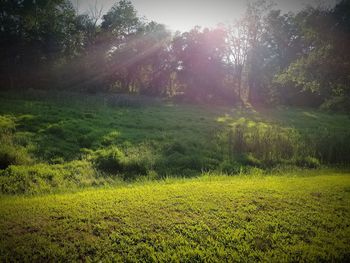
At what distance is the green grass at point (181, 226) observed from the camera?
4.70 metres

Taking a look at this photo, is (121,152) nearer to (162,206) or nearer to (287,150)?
(162,206)

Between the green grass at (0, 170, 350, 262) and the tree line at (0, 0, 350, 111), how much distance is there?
102 ft

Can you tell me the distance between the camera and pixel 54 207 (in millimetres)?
6328

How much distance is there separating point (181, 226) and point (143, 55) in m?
51.0

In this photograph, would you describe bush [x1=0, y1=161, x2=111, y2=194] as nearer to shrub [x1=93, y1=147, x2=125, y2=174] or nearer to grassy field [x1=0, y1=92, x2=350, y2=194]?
grassy field [x1=0, y1=92, x2=350, y2=194]

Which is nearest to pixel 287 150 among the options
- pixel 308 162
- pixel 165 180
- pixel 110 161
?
pixel 308 162

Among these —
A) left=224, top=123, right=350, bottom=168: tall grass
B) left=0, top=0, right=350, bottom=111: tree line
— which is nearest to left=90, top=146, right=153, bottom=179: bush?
left=224, top=123, right=350, bottom=168: tall grass

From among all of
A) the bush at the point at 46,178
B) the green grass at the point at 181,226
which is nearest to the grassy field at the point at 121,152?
the bush at the point at 46,178

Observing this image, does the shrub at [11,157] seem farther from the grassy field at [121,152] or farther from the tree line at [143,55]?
the tree line at [143,55]

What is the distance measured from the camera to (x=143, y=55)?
173 ft

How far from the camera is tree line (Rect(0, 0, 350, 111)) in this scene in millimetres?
39375

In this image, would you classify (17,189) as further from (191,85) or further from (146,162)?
(191,85)

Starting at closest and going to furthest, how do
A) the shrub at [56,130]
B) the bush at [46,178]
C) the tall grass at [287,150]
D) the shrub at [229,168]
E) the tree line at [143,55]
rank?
the bush at [46,178] < the shrub at [229,168] < the tall grass at [287,150] < the shrub at [56,130] < the tree line at [143,55]

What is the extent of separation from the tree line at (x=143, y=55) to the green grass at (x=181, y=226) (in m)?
31.2
